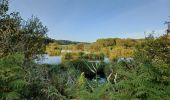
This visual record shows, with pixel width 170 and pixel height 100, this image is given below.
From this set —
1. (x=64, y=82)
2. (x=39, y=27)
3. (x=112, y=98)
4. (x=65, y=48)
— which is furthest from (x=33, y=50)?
(x=65, y=48)

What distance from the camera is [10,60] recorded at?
737cm

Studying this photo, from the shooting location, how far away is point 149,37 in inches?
715

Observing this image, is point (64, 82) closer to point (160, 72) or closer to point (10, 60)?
point (10, 60)

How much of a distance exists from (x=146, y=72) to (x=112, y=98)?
2.39 ft

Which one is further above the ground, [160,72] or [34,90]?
[160,72]

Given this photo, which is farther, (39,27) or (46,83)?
(39,27)

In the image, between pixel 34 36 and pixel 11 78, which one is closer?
pixel 11 78

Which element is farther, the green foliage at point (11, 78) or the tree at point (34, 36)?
the tree at point (34, 36)

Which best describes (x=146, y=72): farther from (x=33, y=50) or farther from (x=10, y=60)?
(x=33, y=50)

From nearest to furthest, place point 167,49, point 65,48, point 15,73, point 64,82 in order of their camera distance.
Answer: point 15,73 → point 64,82 → point 167,49 → point 65,48

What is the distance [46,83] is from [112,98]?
3862 millimetres

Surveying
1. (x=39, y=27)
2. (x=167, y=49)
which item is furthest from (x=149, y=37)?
(x=39, y=27)

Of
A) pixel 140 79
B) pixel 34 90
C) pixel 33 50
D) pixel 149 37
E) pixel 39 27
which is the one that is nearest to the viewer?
pixel 140 79

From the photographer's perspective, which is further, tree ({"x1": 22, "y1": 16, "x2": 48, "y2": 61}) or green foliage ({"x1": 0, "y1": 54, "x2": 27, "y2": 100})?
tree ({"x1": 22, "y1": 16, "x2": 48, "y2": 61})
